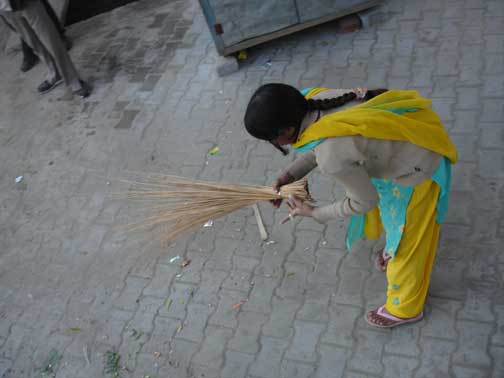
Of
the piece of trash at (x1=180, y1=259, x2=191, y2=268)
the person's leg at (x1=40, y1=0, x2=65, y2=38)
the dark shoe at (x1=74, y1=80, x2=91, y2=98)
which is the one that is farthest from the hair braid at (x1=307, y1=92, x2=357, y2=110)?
the person's leg at (x1=40, y1=0, x2=65, y2=38)

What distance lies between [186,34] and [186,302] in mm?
3102

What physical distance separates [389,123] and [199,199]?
1.40 metres

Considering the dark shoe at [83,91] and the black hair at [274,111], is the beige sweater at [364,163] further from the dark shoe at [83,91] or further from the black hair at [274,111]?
the dark shoe at [83,91]

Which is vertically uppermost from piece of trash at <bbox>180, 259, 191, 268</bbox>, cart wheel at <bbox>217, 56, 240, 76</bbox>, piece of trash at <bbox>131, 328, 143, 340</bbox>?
cart wheel at <bbox>217, 56, 240, 76</bbox>

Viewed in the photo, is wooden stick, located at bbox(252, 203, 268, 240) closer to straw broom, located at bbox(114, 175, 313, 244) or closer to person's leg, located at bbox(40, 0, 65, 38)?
straw broom, located at bbox(114, 175, 313, 244)

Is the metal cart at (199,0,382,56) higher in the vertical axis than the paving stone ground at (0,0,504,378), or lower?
higher

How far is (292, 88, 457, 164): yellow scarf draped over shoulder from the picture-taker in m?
1.96

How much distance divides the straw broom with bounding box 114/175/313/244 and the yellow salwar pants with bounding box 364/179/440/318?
55 cm

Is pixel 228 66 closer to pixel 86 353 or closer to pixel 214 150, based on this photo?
pixel 214 150

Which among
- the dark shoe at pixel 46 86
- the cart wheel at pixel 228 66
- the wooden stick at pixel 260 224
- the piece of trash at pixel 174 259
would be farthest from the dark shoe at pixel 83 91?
→ the wooden stick at pixel 260 224

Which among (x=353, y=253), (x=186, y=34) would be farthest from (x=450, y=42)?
(x=186, y=34)

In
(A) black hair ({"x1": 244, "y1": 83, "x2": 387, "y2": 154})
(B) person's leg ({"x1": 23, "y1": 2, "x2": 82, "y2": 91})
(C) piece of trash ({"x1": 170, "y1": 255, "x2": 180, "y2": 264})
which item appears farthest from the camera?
(B) person's leg ({"x1": 23, "y1": 2, "x2": 82, "y2": 91})

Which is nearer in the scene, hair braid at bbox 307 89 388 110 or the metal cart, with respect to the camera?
hair braid at bbox 307 89 388 110

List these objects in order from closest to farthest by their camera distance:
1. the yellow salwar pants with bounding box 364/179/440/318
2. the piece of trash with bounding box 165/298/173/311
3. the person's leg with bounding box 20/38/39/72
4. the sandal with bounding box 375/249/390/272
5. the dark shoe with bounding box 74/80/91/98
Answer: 1. the yellow salwar pants with bounding box 364/179/440/318
2. the sandal with bounding box 375/249/390/272
3. the piece of trash with bounding box 165/298/173/311
4. the dark shoe with bounding box 74/80/91/98
5. the person's leg with bounding box 20/38/39/72
